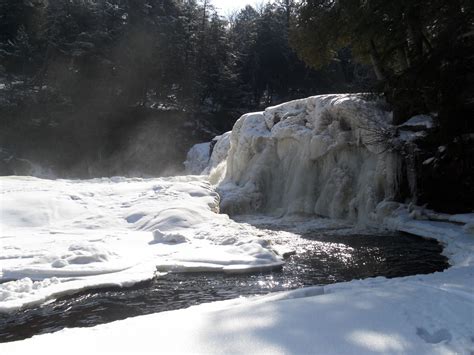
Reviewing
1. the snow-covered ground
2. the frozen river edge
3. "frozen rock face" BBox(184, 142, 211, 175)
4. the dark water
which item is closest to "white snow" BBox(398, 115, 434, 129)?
the snow-covered ground

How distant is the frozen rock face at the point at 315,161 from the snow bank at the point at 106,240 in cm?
257

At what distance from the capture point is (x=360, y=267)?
6.95 m

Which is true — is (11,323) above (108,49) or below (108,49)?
below

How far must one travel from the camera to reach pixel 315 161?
43.5 feet

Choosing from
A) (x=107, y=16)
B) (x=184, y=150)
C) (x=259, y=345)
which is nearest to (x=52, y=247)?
(x=259, y=345)

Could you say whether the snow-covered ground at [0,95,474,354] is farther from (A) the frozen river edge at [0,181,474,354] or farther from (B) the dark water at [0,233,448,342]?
(B) the dark water at [0,233,448,342]

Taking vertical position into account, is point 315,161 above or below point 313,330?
above

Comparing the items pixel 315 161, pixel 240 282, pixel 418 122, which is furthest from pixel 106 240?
pixel 418 122

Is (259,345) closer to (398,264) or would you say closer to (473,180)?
(398,264)

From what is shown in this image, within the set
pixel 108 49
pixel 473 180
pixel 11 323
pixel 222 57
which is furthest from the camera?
pixel 222 57

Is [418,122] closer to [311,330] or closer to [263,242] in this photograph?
[263,242]

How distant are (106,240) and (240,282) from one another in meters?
3.16

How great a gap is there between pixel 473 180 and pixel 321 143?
4.27 m

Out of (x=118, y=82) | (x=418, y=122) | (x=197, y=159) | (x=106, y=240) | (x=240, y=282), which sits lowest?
(x=240, y=282)
